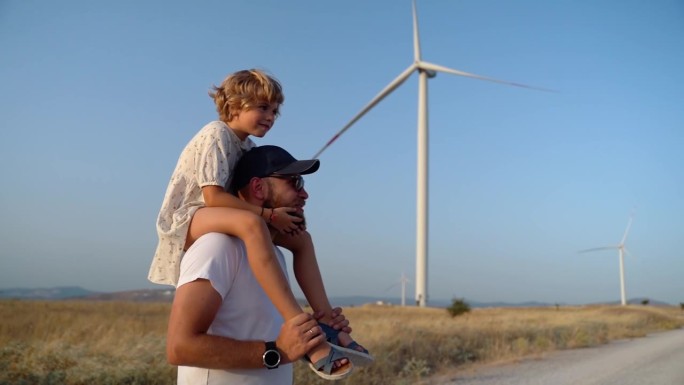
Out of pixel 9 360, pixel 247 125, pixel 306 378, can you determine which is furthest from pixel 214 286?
pixel 9 360

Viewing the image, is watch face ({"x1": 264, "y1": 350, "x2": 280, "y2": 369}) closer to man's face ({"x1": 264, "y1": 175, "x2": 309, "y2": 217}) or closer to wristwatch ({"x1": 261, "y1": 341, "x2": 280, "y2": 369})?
wristwatch ({"x1": 261, "y1": 341, "x2": 280, "y2": 369})

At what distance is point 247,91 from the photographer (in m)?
2.88

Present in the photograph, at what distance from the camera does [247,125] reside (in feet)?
9.62

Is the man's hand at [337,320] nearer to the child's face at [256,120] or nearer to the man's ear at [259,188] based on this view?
the man's ear at [259,188]

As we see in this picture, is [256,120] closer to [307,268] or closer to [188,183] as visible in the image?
[188,183]

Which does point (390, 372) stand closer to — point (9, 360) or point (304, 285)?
point (9, 360)

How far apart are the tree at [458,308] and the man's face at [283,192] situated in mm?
43721

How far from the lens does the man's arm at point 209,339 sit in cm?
212

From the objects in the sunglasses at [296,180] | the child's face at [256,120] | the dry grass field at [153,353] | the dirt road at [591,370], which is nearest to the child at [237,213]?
the child's face at [256,120]

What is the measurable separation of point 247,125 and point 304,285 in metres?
0.79

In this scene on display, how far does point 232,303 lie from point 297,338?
297 millimetres

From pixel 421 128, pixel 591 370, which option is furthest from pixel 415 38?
pixel 591 370

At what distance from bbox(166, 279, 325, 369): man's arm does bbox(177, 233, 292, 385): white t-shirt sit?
0.05m

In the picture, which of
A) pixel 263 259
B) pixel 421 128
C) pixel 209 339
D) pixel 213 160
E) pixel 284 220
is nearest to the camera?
pixel 209 339
